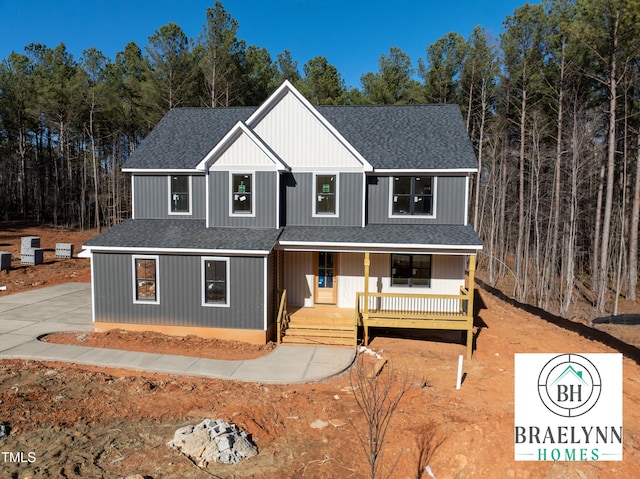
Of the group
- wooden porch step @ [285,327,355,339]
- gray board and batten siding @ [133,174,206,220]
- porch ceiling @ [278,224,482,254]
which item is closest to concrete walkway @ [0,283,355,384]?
wooden porch step @ [285,327,355,339]

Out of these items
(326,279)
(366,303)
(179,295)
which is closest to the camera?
(179,295)

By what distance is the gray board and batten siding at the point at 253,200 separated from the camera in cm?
1412

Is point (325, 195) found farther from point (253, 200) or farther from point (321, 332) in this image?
point (321, 332)

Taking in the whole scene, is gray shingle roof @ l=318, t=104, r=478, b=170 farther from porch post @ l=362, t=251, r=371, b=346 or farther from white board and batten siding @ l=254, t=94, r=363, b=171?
porch post @ l=362, t=251, r=371, b=346

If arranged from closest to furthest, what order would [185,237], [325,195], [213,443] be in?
[213,443], [185,237], [325,195]

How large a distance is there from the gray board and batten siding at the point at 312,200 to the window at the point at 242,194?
1345 mm

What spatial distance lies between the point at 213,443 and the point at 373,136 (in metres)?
13.1

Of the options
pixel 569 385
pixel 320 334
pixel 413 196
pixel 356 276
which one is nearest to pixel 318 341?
pixel 320 334

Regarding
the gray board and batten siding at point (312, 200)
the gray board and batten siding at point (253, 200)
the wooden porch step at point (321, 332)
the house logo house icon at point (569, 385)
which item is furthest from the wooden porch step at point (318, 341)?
the house logo house icon at point (569, 385)

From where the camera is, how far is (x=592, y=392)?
555cm

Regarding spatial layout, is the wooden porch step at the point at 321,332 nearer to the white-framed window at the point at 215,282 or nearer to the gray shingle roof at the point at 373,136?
the white-framed window at the point at 215,282

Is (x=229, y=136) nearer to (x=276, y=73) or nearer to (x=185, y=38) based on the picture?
(x=185, y=38)

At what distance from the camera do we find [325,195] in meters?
14.8

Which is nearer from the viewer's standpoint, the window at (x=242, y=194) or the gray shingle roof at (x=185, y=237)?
the gray shingle roof at (x=185, y=237)
